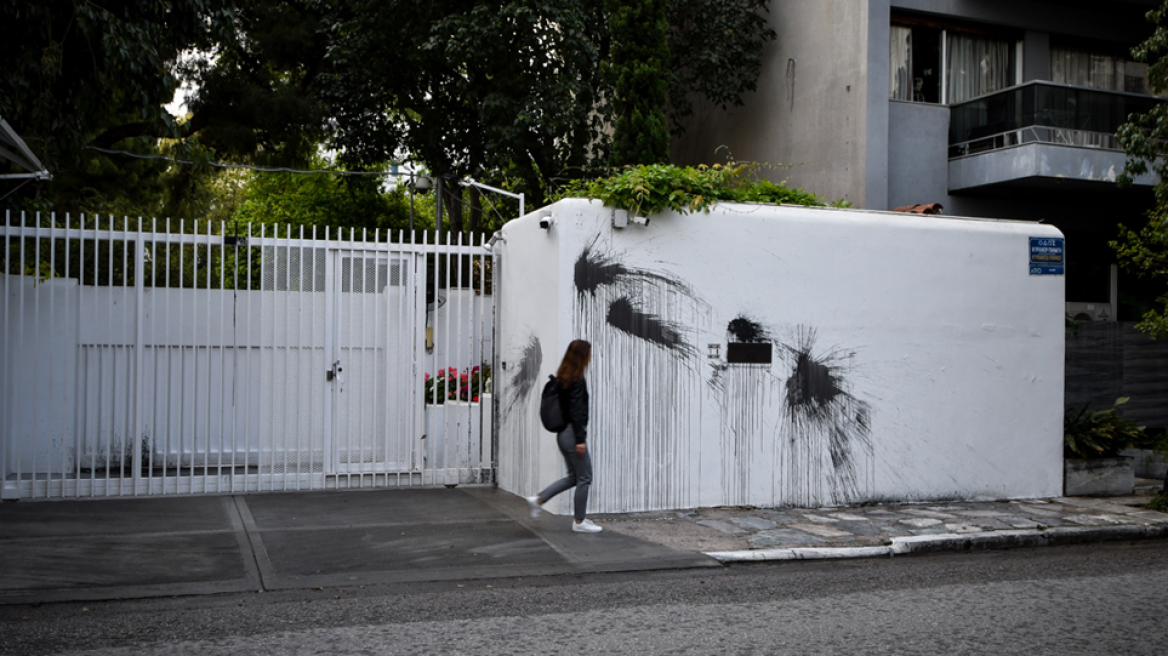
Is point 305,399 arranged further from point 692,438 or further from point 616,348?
point 692,438

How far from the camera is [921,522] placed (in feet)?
30.0

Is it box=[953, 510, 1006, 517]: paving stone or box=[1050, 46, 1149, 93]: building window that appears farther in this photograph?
box=[1050, 46, 1149, 93]: building window

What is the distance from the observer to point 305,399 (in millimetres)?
10039

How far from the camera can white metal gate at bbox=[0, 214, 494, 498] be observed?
927 cm

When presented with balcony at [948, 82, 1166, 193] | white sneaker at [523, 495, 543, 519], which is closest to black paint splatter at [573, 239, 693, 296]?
white sneaker at [523, 495, 543, 519]

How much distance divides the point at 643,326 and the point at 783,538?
2.40 meters

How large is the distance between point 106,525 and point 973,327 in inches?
344

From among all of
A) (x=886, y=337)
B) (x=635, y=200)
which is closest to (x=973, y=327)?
(x=886, y=337)

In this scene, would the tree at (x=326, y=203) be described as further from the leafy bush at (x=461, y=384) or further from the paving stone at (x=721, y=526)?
the paving stone at (x=721, y=526)

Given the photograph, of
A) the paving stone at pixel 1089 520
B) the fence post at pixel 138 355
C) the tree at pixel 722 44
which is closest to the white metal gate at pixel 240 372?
the fence post at pixel 138 355

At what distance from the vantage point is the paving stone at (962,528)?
28.6 ft

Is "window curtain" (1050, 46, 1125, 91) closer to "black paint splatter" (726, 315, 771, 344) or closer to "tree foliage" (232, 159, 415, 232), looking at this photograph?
"black paint splatter" (726, 315, 771, 344)

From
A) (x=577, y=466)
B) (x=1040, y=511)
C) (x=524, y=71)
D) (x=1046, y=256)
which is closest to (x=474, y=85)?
(x=524, y=71)

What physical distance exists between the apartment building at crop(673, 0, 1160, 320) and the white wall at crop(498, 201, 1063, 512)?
14.6ft
